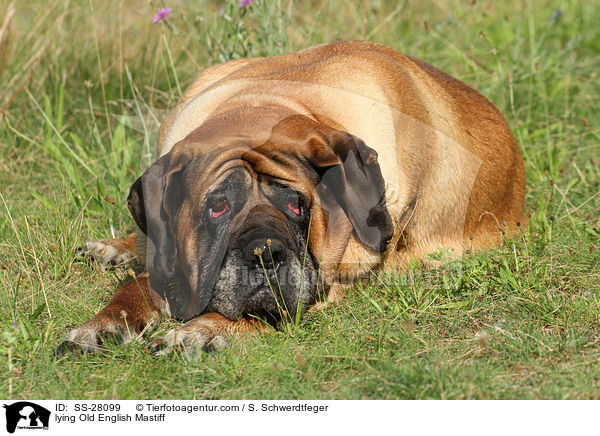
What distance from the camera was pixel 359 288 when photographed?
3.66 metres

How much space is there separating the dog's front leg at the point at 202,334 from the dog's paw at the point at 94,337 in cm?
19

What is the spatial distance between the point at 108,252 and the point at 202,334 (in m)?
1.33

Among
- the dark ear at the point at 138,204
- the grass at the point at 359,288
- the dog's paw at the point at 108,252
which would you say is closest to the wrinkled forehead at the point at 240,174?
the dark ear at the point at 138,204

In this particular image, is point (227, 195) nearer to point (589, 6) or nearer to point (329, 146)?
point (329, 146)

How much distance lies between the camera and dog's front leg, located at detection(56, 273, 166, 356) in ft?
10.6

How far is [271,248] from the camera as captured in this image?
3088 mm

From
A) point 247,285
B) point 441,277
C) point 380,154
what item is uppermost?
point 380,154

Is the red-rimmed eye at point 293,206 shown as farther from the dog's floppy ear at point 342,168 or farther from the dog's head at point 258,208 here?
the dog's floppy ear at point 342,168

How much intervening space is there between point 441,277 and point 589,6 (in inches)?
188

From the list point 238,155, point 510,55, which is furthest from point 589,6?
point 238,155
